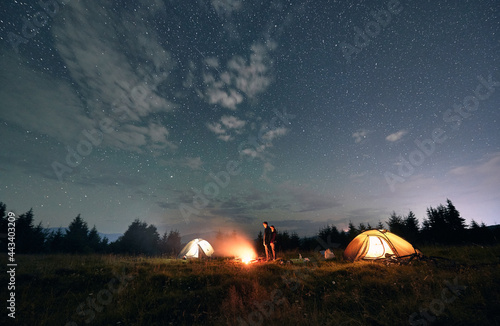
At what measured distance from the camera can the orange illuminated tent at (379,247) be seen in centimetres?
1077

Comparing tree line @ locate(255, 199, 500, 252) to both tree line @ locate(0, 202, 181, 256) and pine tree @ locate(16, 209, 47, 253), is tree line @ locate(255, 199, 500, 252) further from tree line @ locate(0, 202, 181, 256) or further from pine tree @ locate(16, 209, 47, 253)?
pine tree @ locate(16, 209, 47, 253)

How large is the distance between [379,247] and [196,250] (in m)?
14.9

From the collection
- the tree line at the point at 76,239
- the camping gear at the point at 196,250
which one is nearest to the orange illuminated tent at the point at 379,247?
the camping gear at the point at 196,250

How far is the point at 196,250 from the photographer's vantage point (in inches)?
704

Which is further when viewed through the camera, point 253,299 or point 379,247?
point 379,247

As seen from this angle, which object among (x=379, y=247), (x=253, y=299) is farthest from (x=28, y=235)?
(x=379, y=247)

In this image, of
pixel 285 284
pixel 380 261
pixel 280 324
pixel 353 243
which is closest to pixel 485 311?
pixel 280 324

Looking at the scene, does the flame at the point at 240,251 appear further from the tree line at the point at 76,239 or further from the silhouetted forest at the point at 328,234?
the tree line at the point at 76,239

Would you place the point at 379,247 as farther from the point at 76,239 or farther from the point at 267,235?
the point at 76,239

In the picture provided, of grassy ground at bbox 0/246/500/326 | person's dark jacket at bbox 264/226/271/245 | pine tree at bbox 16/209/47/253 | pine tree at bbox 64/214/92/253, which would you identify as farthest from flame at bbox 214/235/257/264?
pine tree at bbox 16/209/47/253

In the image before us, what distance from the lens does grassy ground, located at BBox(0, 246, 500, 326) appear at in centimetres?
390

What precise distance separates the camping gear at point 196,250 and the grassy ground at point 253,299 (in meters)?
10.7

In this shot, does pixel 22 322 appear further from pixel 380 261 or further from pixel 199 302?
pixel 380 261

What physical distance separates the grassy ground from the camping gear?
10.7m
